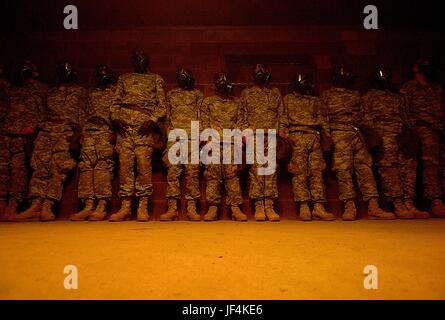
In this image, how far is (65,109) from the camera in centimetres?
517

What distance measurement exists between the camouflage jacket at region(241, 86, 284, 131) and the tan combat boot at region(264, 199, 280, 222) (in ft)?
3.86

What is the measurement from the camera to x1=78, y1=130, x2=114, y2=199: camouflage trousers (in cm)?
482

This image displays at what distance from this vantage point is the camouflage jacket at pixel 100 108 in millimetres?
5062

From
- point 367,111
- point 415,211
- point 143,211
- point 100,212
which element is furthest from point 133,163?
point 415,211

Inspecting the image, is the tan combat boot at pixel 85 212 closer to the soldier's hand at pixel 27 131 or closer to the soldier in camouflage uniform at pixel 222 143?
the soldier's hand at pixel 27 131

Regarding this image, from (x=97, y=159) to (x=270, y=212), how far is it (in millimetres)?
2753

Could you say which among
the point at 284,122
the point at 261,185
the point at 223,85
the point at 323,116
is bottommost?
the point at 261,185

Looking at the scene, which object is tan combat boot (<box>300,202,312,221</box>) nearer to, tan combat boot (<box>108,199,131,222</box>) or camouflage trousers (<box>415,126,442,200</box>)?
camouflage trousers (<box>415,126,442,200</box>)

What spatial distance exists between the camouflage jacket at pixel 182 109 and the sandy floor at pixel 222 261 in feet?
6.01

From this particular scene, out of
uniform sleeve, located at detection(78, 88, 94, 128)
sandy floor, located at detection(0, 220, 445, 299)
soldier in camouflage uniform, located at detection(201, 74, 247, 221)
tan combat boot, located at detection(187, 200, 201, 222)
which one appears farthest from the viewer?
uniform sleeve, located at detection(78, 88, 94, 128)

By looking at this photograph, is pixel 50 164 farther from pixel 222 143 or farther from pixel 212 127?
pixel 222 143

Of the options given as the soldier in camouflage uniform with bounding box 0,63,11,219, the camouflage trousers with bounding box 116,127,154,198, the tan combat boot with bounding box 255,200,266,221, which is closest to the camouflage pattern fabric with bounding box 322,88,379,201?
the tan combat boot with bounding box 255,200,266,221

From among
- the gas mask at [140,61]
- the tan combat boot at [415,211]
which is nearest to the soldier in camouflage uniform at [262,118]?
the gas mask at [140,61]
